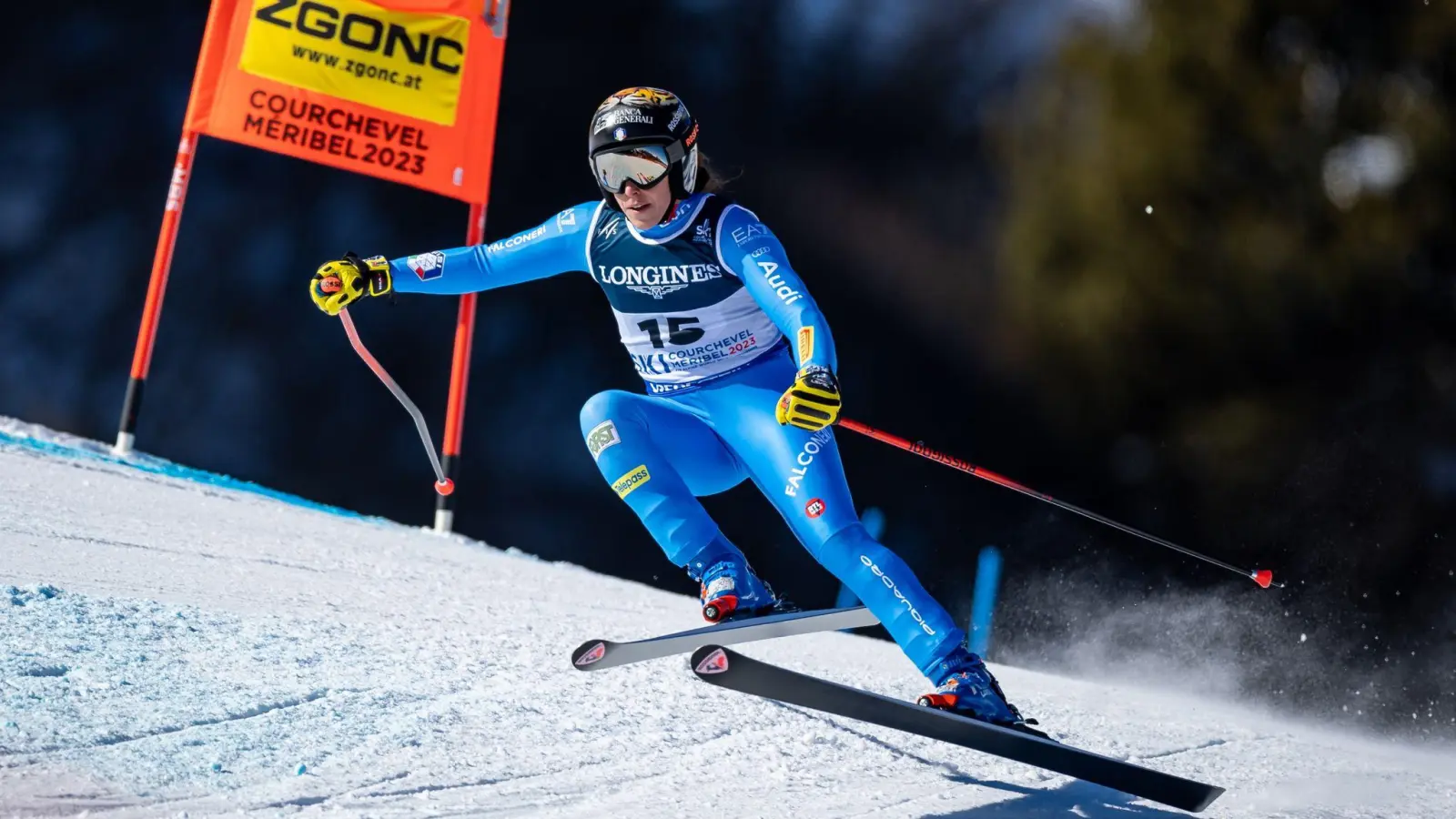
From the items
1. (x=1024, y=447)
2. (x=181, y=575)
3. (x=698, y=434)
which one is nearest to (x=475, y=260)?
(x=698, y=434)

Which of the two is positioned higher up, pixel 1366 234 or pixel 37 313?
pixel 1366 234

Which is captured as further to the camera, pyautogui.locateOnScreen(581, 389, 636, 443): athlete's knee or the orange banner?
the orange banner

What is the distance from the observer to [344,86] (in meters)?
5.30

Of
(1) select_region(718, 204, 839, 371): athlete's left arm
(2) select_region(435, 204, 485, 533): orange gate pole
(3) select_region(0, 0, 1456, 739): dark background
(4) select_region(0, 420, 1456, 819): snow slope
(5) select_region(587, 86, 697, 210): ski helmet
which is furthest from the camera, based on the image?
(3) select_region(0, 0, 1456, 739): dark background

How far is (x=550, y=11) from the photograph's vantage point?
20.5ft

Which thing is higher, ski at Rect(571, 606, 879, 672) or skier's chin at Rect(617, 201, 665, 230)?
skier's chin at Rect(617, 201, 665, 230)

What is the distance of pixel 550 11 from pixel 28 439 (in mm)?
3050

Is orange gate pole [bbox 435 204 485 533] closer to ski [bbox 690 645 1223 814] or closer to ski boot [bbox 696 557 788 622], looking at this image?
ski boot [bbox 696 557 788 622]

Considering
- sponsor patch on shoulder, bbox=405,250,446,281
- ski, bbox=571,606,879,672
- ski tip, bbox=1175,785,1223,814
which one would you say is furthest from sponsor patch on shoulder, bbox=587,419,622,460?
ski tip, bbox=1175,785,1223,814

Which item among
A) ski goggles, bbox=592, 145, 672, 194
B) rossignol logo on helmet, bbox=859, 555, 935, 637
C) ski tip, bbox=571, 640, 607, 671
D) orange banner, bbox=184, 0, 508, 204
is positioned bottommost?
ski tip, bbox=571, 640, 607, 671

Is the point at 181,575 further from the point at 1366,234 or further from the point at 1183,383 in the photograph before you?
the point at 1366,234

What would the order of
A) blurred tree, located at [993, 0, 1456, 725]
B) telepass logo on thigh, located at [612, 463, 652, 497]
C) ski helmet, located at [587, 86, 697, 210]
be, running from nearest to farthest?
ski helmet, located at [587, 86, 697, 210] → telepass logo on thigh, located at [612, 463, 652, 497] → blurred tree, located at [993, 0, 1456, 725]

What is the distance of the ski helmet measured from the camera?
9.35 ft

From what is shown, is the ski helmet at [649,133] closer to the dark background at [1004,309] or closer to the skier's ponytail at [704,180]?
the skier's ponytail at [704,180]
